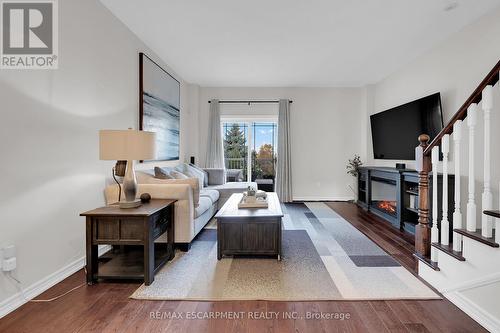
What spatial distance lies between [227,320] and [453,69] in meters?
4.01

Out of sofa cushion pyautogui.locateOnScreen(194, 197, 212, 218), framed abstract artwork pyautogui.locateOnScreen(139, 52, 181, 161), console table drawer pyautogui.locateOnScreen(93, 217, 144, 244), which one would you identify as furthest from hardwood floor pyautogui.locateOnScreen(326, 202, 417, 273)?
framed abstract artwork pyautogui.locateOnScreen(139, 52, 181, 161)

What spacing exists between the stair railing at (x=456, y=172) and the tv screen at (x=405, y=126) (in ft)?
5.60

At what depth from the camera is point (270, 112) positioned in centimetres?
584

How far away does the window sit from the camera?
596 cm

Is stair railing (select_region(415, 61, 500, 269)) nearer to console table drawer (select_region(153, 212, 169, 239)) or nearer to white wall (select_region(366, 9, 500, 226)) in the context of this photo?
white wall (select_region(366, 9, 500, 226))

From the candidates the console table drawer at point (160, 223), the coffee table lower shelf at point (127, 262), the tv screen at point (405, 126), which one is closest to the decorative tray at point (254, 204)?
the console table drawer at point (160, 223)

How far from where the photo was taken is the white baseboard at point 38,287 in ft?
5.55

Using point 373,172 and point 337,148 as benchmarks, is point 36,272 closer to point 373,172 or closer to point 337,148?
point 373,172

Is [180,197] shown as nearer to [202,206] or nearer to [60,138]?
[202,206]

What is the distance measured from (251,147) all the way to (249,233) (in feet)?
11.9

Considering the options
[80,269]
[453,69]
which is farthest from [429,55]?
[80,269]

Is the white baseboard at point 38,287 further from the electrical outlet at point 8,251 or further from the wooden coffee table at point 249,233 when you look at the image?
the wooden coffee table at point 249,233

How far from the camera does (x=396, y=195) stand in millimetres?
3836

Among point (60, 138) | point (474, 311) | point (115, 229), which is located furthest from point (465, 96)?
point (60, 138)
